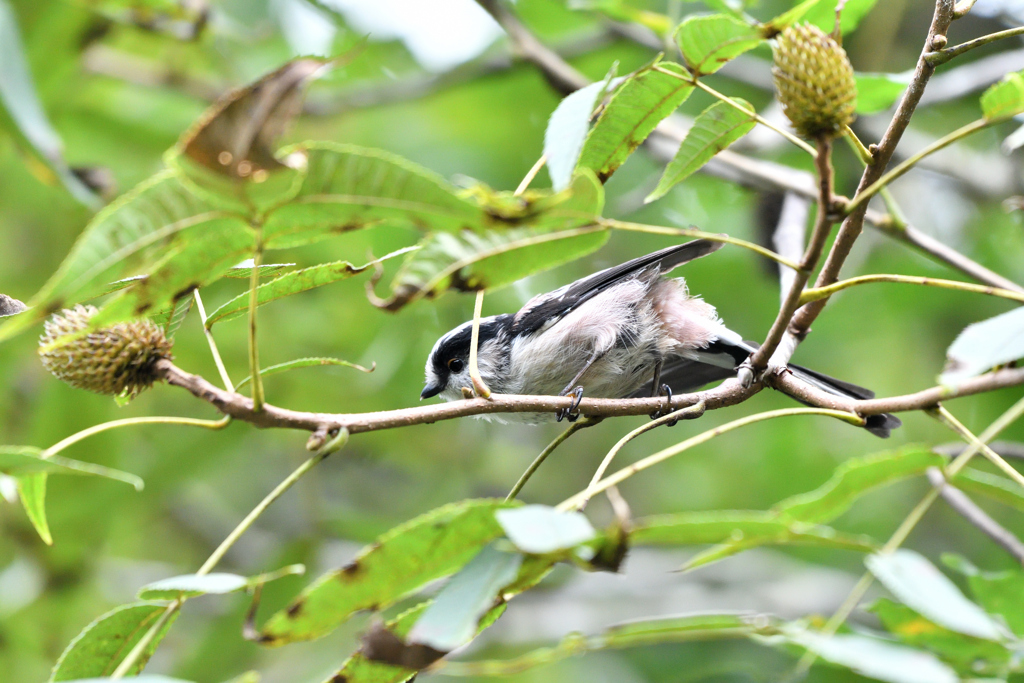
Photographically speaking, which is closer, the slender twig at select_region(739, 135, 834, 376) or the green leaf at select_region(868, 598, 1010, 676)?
the slender twig at select_region(739, 135, 834, 376)

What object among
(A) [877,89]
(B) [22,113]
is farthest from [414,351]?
(A) [877,89]

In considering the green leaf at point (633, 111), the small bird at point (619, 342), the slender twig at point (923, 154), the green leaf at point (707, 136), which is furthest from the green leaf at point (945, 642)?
the small bird at point (619, 342)

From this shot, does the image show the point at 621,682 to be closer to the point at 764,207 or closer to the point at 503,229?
the point at 764,207

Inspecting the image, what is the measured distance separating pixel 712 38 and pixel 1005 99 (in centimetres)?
46

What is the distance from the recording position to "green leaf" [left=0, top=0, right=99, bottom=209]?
113 inches

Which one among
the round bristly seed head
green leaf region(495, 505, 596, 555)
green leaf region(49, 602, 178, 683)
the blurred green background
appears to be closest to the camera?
green leaf region(495, 505, 596, 555)

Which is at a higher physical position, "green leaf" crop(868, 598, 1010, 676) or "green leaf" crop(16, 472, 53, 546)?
"green leaf" crop(16, 472, 53, 546)

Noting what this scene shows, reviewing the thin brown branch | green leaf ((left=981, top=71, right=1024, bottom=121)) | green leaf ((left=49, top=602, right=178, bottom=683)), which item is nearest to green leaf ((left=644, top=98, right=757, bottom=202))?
the thin brown branch

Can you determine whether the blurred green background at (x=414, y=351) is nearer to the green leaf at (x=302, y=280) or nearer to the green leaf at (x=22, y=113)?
the green leaf at (x=22, y=113)

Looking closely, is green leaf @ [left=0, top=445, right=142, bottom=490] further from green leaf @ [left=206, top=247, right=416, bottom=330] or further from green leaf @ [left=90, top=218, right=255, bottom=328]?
green leaf @ [left=206, top=247, right=416, bottom=330]

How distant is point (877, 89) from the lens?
7.79ft

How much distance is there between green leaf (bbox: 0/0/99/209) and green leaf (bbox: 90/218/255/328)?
80.0 inches

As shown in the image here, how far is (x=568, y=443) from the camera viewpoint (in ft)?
20.1

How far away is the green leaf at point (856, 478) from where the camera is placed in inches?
50.5
